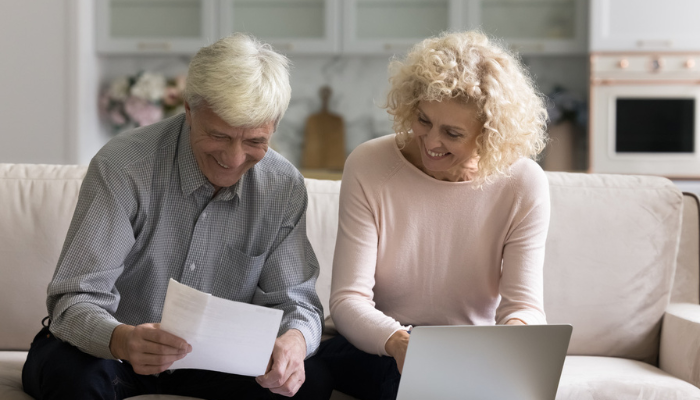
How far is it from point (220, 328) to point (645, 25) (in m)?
3.20

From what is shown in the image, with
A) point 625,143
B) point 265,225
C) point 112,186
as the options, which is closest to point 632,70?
point 625,143

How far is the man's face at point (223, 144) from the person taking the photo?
137cm

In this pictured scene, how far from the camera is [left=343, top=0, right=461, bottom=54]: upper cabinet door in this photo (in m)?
3.96

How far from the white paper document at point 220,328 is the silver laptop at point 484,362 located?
0.24m

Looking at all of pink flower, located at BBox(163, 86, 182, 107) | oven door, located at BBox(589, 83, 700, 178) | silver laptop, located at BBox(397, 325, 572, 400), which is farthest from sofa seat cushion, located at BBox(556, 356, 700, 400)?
pink flower, located at BBox(163, 86, 182, 107)

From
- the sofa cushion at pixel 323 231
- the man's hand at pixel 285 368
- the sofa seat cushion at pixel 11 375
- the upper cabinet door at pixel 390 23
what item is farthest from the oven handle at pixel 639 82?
the sofa seat cushion at pixel 11 375

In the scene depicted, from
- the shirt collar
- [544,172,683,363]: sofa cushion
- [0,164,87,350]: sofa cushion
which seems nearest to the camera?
the shirt collar

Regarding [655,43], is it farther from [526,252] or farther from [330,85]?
[526,252]

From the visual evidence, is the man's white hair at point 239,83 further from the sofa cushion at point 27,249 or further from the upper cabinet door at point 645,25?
the upper cabinet door at point 645,25

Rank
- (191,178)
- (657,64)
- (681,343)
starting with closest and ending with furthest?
1. (191,178)
2. (681,343)
3. (657,64)

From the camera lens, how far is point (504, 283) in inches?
63.0

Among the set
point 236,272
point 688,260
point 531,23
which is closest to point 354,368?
point 236,272

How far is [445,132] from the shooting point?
1.53 metres

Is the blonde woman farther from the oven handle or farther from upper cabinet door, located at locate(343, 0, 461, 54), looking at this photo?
upper cabinet door, located at locate(343, 0, 461, 54)
